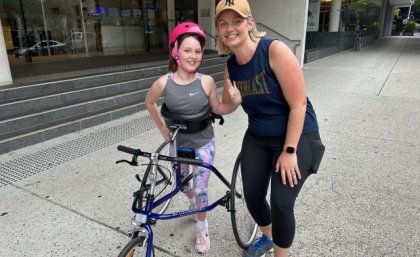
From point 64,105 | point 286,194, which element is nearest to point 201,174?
point 286,194

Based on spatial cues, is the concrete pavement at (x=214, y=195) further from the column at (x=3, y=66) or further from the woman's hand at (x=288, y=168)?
the column at (x=3, y=66)

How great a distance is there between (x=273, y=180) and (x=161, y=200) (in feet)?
2.21

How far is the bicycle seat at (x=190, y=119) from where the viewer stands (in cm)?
212

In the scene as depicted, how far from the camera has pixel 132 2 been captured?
12.5 m

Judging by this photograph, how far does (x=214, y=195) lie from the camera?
128 inches


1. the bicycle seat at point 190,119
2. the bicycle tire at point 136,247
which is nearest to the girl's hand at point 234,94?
the bicycle seat at point 190,119

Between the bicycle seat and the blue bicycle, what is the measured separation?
0.13 ft

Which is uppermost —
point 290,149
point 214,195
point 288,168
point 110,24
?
point 110,24

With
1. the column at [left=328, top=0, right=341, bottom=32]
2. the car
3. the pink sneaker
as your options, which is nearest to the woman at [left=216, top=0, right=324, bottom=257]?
the pink sneaker

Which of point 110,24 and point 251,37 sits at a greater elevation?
point 251,37

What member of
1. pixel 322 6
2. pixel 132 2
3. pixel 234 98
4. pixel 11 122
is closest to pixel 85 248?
pixel 234 98

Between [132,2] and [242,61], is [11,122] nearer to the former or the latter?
[242,61]

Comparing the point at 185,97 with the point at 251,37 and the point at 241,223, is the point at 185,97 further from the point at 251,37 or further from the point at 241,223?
the point at 241,223

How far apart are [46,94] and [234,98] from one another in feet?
14.4
